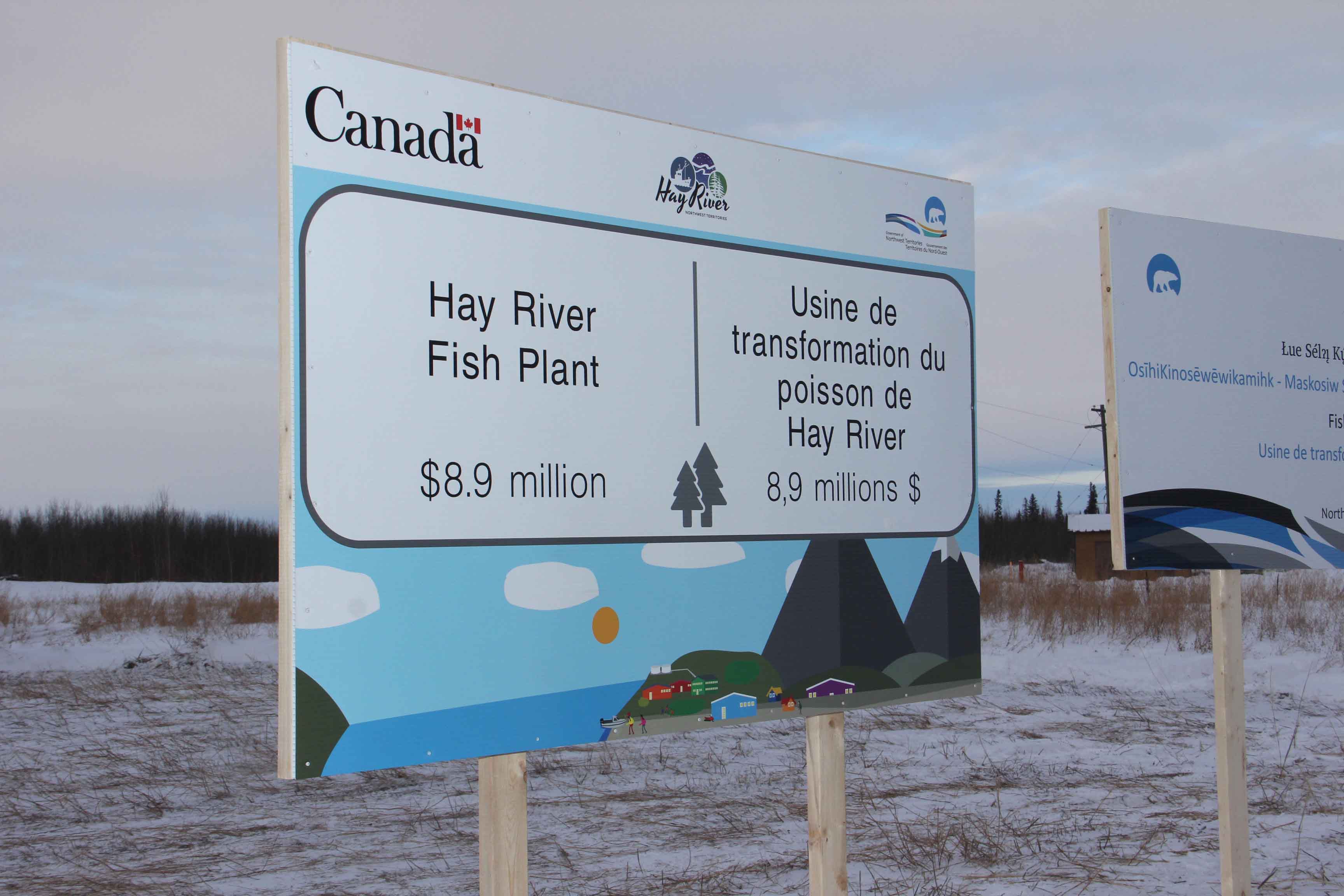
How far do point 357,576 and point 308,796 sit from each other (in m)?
6.45

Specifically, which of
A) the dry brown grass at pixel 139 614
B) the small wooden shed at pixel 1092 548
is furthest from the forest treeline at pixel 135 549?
the small wooden shed at pixel 1092 548

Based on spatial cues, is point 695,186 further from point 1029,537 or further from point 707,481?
point 1029,537

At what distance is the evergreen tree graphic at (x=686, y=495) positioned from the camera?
4.17 m

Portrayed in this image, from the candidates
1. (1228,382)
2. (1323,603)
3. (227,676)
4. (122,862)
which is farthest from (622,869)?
(1323,603)

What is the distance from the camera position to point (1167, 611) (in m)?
19.5

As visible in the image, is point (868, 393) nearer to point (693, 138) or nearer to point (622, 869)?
point (693, 138)

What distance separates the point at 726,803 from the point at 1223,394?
4647 millimetres

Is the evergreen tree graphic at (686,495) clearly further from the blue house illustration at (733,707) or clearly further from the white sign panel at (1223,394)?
the white sign panel at (1223,394)

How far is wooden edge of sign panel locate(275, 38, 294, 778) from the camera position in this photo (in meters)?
3.25

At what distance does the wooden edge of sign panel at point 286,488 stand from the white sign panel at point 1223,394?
12.3ft

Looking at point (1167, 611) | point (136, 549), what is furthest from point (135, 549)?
point (1167, 611)

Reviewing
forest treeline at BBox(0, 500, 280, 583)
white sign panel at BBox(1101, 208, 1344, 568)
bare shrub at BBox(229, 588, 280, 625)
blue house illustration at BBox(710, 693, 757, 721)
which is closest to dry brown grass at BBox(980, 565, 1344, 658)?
white sign panel at BBox(1101, 208, 1344, 568)

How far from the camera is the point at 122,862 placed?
7055mm

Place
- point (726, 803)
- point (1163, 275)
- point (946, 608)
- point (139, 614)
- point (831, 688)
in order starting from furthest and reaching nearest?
point (139, 614), point (726, 803), point (1163, 275), point (946, 608), point (831, 688)
